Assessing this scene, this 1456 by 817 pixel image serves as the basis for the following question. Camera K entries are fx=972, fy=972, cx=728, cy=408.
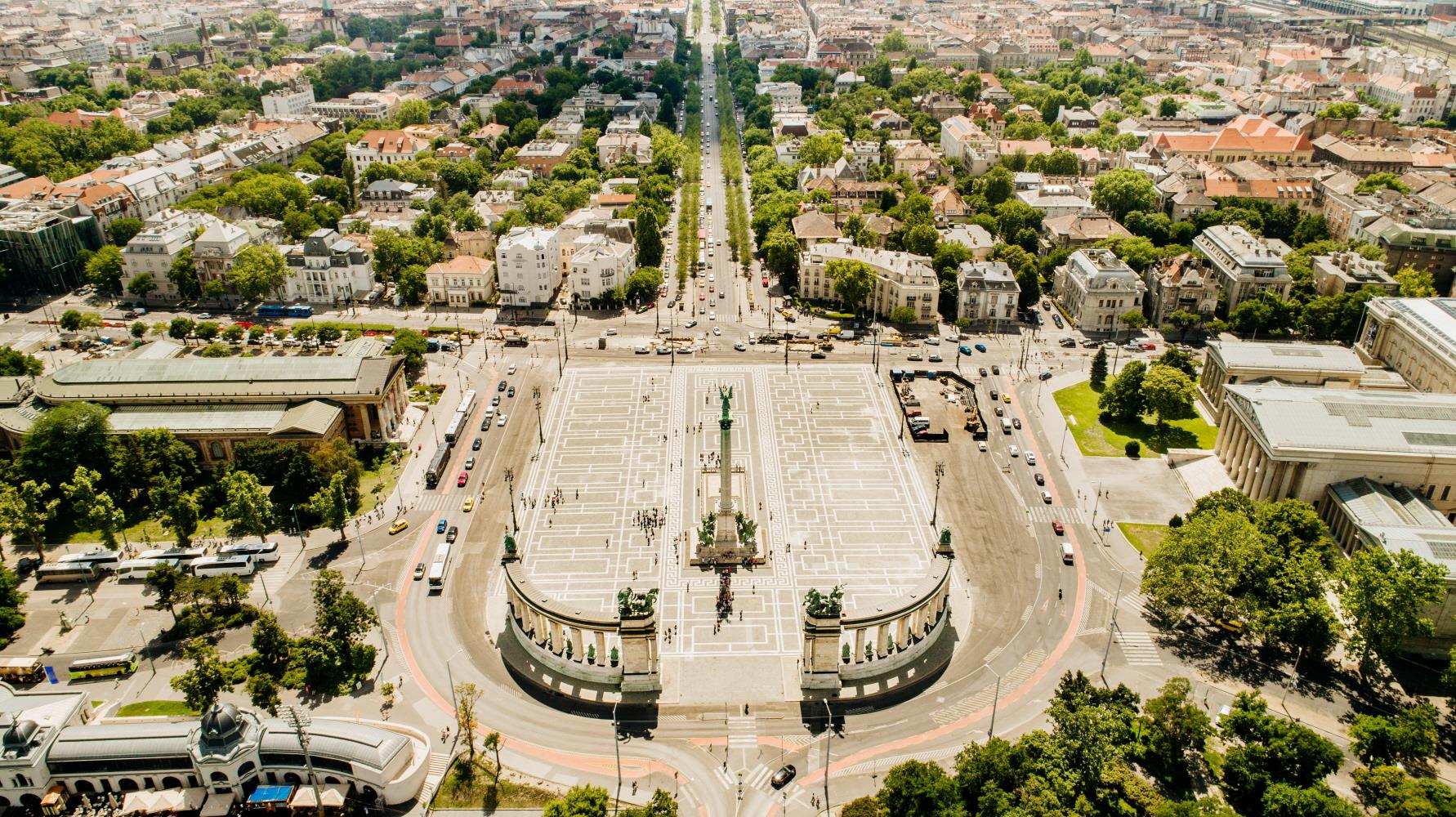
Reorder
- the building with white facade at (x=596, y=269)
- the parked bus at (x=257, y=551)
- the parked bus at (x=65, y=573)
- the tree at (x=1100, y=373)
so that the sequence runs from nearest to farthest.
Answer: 1. the parked bus at (x=65, y=573)
2. the parked bus at (x=257, y=551)
3. the tree at (x=1100, y=373)
4. the building with white facade at (x=596, y=269)

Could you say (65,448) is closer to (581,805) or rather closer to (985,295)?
(581,805)

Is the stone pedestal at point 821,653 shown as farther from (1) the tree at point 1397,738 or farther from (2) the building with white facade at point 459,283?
(2) the building with white facade at point 459,283

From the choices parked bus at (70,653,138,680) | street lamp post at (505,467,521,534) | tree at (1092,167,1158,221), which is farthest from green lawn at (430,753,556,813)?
tree at (1092,167,1158,221)

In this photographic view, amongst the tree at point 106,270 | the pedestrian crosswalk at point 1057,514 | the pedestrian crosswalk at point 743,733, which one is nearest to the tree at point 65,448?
the tree at point 106,270

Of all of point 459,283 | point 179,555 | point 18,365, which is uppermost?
point 18,365

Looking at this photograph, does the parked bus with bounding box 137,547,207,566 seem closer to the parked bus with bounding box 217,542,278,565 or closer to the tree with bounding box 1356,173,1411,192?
the parked bus with bounding box 217,542,278,565

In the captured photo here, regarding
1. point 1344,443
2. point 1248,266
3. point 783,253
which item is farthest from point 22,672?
point 1248,266
